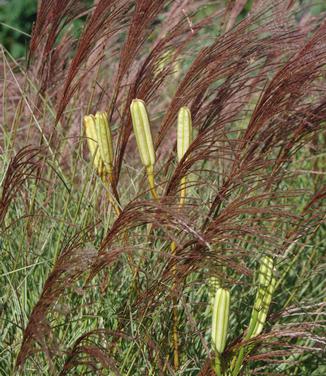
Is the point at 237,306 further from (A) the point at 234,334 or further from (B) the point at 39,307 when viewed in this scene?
(B) the point at 39,307

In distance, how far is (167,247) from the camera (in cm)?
230

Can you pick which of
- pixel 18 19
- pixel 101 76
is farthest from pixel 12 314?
pixel 18 19

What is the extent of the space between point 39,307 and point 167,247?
67 cm

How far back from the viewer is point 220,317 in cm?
192

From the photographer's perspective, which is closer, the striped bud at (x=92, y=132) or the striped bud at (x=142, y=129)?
the striped bud at (x=142, y=129)

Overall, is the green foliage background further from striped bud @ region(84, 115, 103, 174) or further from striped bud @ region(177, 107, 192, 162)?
striped bud @ region(177, 107, 192, 162)

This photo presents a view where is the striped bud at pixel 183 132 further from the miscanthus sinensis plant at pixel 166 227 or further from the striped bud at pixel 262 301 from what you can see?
the striped bud at pixel 262 301

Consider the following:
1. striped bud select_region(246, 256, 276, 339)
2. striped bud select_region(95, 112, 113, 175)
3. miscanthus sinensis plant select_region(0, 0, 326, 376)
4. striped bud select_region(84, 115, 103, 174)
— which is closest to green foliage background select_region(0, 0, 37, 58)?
miscanthus sinensis plant select_region(0, 0, 326, 376)

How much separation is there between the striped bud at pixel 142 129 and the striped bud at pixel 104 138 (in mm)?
65

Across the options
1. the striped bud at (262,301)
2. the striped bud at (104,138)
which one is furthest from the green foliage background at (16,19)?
the striped bud at (262,301)

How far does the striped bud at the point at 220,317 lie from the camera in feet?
6.22

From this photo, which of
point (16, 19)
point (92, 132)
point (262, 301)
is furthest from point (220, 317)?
point (16, 19)

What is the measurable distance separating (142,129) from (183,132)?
0.10 metres

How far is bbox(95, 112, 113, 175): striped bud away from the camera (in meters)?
2.03
